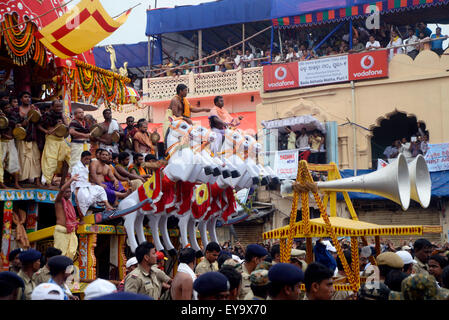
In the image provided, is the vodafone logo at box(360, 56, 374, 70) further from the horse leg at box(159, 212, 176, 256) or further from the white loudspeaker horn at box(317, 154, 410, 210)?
the white loudspeaker horn at box(317, 154, 410, 210)

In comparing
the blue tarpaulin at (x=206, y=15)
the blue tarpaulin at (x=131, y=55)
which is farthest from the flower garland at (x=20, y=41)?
the blue tarpaulin at (x=131, y=55)

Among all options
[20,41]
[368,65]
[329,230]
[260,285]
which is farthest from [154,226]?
[368,65]

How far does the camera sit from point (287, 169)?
23109 mm

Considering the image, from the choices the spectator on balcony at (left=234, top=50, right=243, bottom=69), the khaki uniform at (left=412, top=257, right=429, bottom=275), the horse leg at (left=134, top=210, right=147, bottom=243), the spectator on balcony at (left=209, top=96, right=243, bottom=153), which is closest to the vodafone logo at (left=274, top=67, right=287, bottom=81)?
the spectator on balcony at (left=234, top=50, right=243, bottom=69)

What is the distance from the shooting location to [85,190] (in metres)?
11.8

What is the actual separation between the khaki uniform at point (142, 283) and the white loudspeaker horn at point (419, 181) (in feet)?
13.3

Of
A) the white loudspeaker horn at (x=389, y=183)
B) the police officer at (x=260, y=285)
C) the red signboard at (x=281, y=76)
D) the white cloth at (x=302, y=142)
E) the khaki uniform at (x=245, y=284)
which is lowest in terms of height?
the khaki uniform at (x=245, y=284)

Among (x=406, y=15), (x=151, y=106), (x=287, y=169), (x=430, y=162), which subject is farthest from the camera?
(x=151, y=106)

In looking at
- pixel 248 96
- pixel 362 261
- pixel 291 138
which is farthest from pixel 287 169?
pixel 362 261

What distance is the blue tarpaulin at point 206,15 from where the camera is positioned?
2772 cm

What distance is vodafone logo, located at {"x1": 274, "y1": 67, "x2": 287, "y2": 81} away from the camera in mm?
24766

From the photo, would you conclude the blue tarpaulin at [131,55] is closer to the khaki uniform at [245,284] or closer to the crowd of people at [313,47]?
the crowd of people at [313,47]
